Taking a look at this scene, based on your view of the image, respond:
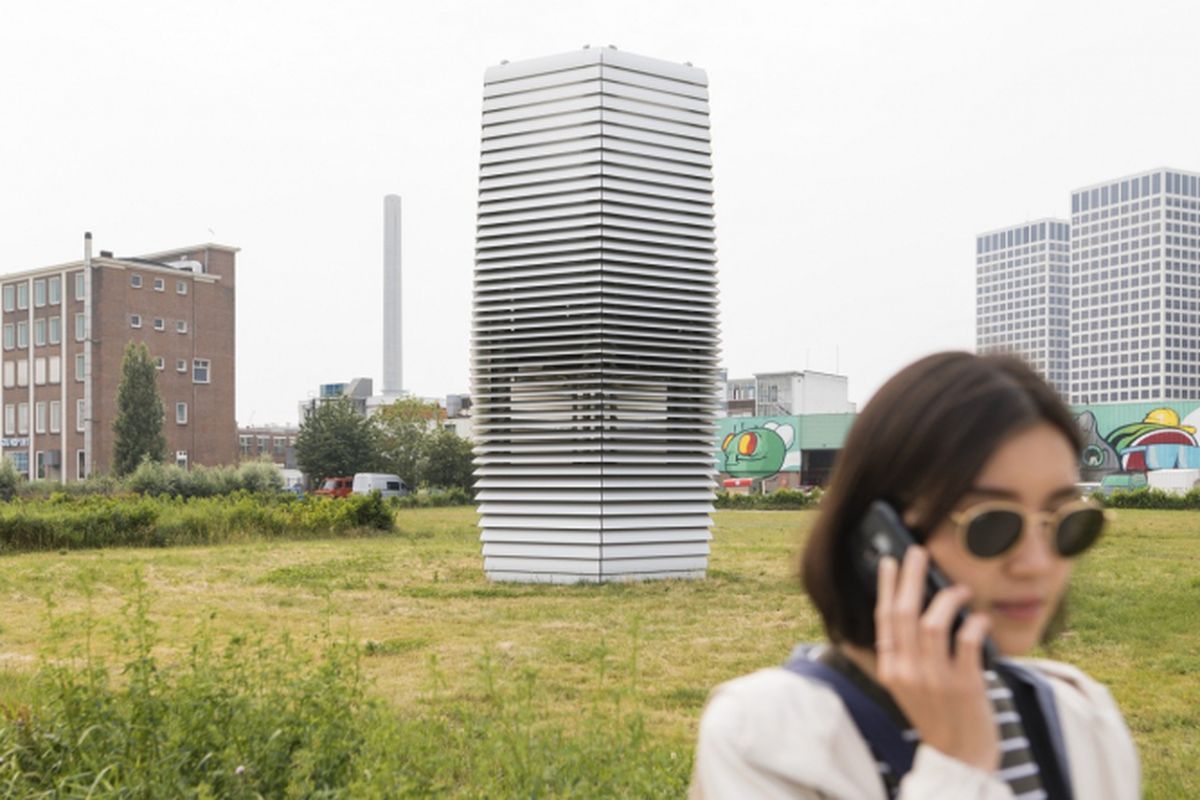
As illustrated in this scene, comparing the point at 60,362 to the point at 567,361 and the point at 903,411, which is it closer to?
the point at 567,361

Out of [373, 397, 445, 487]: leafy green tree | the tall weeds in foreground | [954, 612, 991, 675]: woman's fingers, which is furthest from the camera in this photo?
[373, 397, 445, 487]: leafy green tree

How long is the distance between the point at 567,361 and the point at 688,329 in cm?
145

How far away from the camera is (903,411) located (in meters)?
1.35

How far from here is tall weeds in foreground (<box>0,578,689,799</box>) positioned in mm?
3879

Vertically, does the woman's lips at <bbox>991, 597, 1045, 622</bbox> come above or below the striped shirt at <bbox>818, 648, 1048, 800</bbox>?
above

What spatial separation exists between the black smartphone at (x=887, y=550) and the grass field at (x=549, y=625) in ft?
0.49

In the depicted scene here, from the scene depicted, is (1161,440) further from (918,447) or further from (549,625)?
(918,447)

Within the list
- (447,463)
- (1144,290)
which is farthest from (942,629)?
(1144,290)

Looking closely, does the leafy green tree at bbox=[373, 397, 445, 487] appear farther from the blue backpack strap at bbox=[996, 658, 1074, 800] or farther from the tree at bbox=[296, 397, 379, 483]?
the blue backpack strap at bbox=[996, 658, 1074, 800]

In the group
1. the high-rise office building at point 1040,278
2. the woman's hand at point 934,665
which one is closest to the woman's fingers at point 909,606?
the woman's hand at point 934,665

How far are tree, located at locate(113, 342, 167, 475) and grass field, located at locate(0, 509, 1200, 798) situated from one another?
3904 cm

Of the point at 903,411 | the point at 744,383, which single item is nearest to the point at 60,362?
the point at 903,411

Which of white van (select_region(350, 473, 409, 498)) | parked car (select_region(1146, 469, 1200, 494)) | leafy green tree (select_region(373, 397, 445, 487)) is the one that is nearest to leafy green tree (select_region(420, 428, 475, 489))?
leafy green tree (select_region(373, 397, 445, 487))

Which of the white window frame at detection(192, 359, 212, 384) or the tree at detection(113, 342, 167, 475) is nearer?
the tree at detection(113, 342, 167, 475)
